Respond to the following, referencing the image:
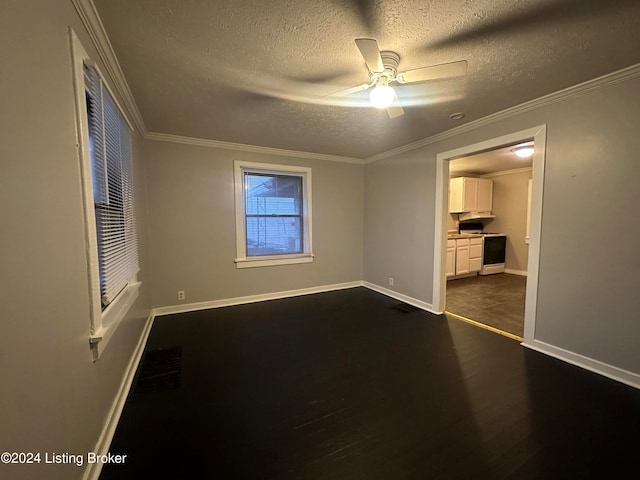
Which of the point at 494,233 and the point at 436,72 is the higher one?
the point at 436,72

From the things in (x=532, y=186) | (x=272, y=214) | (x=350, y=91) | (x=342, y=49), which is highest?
(x=342, y=49)

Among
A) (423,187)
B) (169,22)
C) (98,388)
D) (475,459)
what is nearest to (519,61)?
(423,187)

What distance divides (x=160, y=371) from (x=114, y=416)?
59 cm

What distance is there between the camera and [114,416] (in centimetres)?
171

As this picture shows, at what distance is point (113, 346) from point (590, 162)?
12.9ft

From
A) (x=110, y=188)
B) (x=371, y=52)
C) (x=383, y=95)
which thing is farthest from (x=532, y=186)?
(x=110, y=188)

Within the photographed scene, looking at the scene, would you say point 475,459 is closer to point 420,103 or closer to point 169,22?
point 420,103

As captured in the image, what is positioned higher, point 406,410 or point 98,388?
point 98,388

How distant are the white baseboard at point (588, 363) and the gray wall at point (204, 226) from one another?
3.05 metres

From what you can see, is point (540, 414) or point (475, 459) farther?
point (540, 414)

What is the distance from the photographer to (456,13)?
1.52 meters

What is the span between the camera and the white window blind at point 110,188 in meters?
1.61

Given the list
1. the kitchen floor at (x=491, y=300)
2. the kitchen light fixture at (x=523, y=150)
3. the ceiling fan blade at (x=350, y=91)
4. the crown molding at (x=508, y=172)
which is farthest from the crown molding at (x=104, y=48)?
the crown molding at (x=508, y=172)

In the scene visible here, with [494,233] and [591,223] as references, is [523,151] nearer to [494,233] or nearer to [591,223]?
[494,233]
